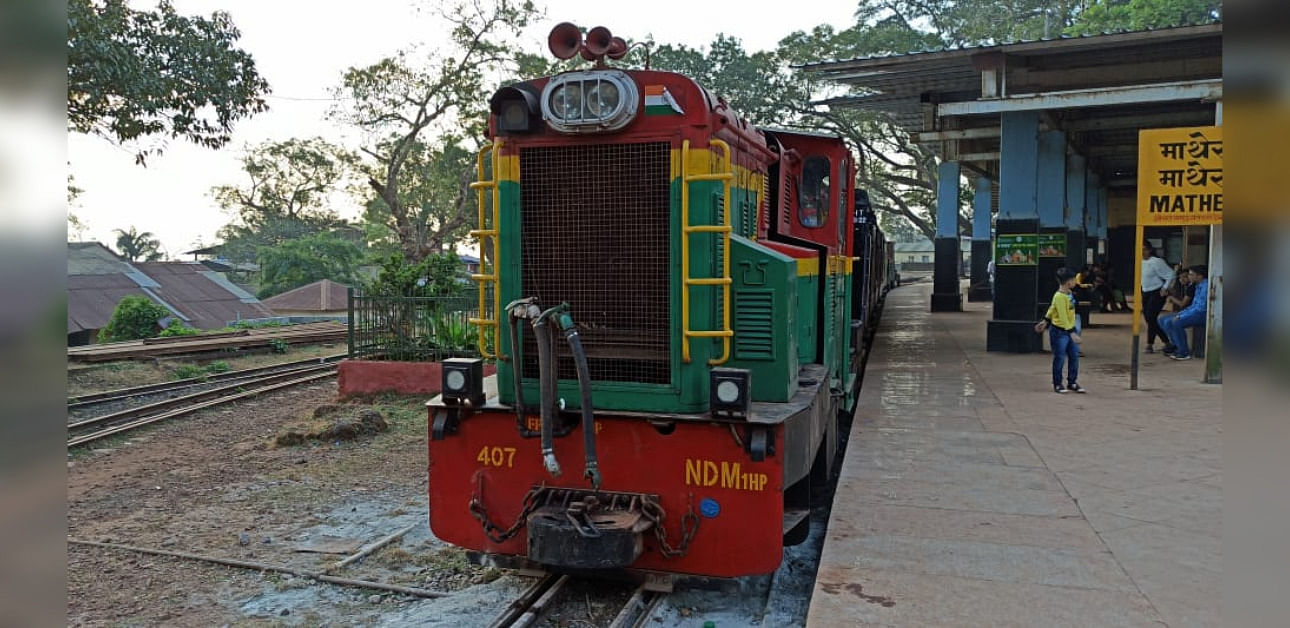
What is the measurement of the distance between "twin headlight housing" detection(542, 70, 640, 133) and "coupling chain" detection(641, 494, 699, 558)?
6.57 feet

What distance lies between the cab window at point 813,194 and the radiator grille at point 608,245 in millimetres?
2240

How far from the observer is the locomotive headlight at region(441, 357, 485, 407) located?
4586mm

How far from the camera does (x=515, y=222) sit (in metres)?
4.75

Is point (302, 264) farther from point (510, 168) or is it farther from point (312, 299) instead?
point (510, 168)

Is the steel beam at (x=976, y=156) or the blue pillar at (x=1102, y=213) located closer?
the steel beam at (x=976, y=156)

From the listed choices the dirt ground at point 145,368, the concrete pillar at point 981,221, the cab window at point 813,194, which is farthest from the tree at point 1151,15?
the dirt ground at point 145,368

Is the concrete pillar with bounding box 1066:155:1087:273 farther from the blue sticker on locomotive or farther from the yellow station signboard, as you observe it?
the blue sticker on locomotive

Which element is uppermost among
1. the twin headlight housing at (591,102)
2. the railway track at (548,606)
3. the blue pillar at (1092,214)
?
the blue pillar at (1092,214)

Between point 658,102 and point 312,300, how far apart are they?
32.6 metres

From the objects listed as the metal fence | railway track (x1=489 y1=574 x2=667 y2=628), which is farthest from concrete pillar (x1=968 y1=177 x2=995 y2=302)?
railway track (x1=489 y1=574 x2=667 y2=628)

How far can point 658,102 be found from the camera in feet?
14.6

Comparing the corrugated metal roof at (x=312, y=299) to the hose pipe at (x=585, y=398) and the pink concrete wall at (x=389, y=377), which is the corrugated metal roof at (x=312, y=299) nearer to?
the pink concrete wall at (x=389, y=377)

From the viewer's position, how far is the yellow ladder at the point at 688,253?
14.3ft
